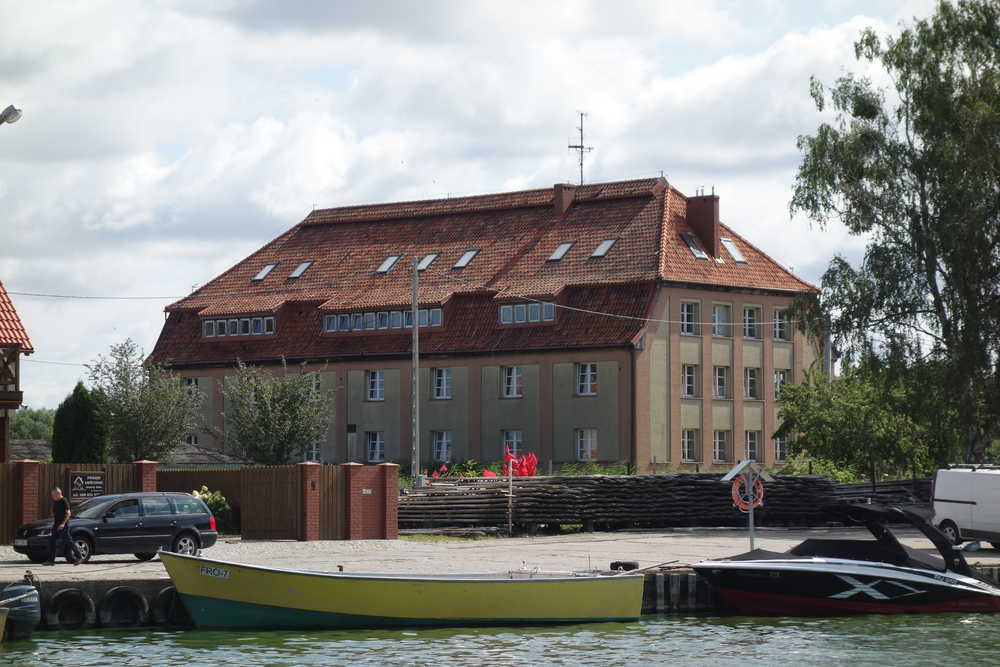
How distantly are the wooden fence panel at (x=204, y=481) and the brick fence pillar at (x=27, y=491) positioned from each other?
6.28m

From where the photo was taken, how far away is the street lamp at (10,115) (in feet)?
82.2

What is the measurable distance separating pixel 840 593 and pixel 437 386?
128 ft

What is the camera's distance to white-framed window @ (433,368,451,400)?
65594mm

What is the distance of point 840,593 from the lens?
1120 inches

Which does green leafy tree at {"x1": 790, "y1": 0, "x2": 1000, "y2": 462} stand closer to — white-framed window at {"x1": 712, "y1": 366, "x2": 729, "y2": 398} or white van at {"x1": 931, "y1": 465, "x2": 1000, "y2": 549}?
white van at {"x1": 931, "y1": 465, "x2": 1000, "y2": 549}

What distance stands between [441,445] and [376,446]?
350 cm

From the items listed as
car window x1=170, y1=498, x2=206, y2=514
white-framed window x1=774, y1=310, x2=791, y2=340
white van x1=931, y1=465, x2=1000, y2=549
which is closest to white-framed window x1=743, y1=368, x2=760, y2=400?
white-framed window x1=774, y1=310, x2=791, y2=340

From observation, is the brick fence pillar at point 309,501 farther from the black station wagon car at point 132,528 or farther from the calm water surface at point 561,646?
the calm water surface at point 561,646

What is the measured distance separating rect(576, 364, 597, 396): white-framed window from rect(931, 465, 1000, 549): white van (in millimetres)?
25595

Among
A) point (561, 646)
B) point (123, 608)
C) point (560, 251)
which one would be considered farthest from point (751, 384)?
point (123, 608)

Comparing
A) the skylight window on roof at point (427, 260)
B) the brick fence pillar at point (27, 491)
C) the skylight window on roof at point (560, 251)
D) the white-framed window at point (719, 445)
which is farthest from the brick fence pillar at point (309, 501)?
the skylight window on roof at point (427, 260)

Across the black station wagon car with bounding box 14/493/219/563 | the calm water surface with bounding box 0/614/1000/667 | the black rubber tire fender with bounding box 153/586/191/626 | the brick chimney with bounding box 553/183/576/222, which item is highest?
the brick chimney with bounding box 553/183/576/222

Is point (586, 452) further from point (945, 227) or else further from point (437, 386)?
point (945, 227)

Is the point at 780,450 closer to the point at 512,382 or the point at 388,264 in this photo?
the point at 512,382
